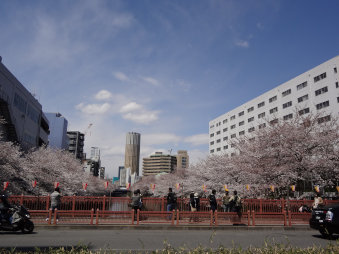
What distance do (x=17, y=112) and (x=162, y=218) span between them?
35795 millimetres

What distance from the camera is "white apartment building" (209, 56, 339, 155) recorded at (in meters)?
52.3

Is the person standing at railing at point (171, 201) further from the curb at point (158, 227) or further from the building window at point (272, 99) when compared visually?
the building window at point (272, 99)

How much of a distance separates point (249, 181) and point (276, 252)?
25.3m

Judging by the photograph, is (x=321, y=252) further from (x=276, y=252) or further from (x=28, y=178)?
(x=28, y=178)

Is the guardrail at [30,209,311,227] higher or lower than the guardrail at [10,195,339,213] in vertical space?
lower

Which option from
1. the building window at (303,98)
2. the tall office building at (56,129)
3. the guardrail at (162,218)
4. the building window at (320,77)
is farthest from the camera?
the tall office building at (56,129)

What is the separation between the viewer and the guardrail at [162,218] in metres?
13.5

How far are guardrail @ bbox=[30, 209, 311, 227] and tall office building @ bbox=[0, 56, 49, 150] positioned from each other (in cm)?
2516

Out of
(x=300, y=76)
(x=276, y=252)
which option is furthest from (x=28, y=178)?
(x=300, y=76)

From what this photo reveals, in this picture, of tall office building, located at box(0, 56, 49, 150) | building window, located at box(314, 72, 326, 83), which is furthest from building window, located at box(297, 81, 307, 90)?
tall office building, located at box(0, 56, 49, 150)

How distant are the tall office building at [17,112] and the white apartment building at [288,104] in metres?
34.0

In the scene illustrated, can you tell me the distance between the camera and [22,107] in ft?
143

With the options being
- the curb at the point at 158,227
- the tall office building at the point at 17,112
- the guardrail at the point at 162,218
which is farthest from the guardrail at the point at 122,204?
the tall office building at the point at 17,112

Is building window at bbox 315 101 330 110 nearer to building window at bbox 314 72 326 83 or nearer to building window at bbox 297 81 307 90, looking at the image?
building window at bbox 314 72 326 83
